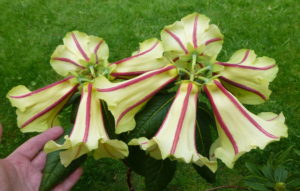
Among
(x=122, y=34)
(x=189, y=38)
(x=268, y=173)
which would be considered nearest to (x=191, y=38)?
(x=189, y=38)

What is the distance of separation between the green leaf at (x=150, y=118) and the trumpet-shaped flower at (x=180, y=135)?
0.12 metres

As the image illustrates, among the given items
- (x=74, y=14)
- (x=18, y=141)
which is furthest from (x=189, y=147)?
(x=74, y=14)

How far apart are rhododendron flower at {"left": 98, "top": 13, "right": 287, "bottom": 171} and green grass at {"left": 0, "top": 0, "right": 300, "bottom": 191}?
135 centimetres

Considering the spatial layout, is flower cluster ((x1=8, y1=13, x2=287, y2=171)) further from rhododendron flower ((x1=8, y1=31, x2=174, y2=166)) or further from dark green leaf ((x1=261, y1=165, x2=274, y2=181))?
dark green leaf ((x1=261, y1=165, x2=274, y2=181))

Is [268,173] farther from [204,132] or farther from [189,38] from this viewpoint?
[189,38]

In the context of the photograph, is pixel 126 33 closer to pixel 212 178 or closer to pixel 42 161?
pixel 42 161

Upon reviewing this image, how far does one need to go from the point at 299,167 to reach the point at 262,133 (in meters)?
1.46

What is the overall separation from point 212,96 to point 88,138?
0.94 ft

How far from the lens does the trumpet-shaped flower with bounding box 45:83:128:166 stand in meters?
0.81

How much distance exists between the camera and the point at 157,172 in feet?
3.48

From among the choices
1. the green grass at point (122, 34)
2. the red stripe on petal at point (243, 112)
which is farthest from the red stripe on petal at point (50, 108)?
the green grass at point (122, 34)

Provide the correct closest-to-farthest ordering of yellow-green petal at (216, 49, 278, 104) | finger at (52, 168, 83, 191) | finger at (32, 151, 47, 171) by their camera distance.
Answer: yellow-green petal at (216, 49, 278, 104) → finger at (52, 168, 83, 191) → finger at (32, 151, 47, 171)

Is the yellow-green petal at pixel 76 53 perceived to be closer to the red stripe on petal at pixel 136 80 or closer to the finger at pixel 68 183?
the red stripe on petal at pixel 136 80

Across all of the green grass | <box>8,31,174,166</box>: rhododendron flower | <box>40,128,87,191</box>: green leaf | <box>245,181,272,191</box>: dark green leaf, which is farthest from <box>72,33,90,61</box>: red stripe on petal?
the green grass
